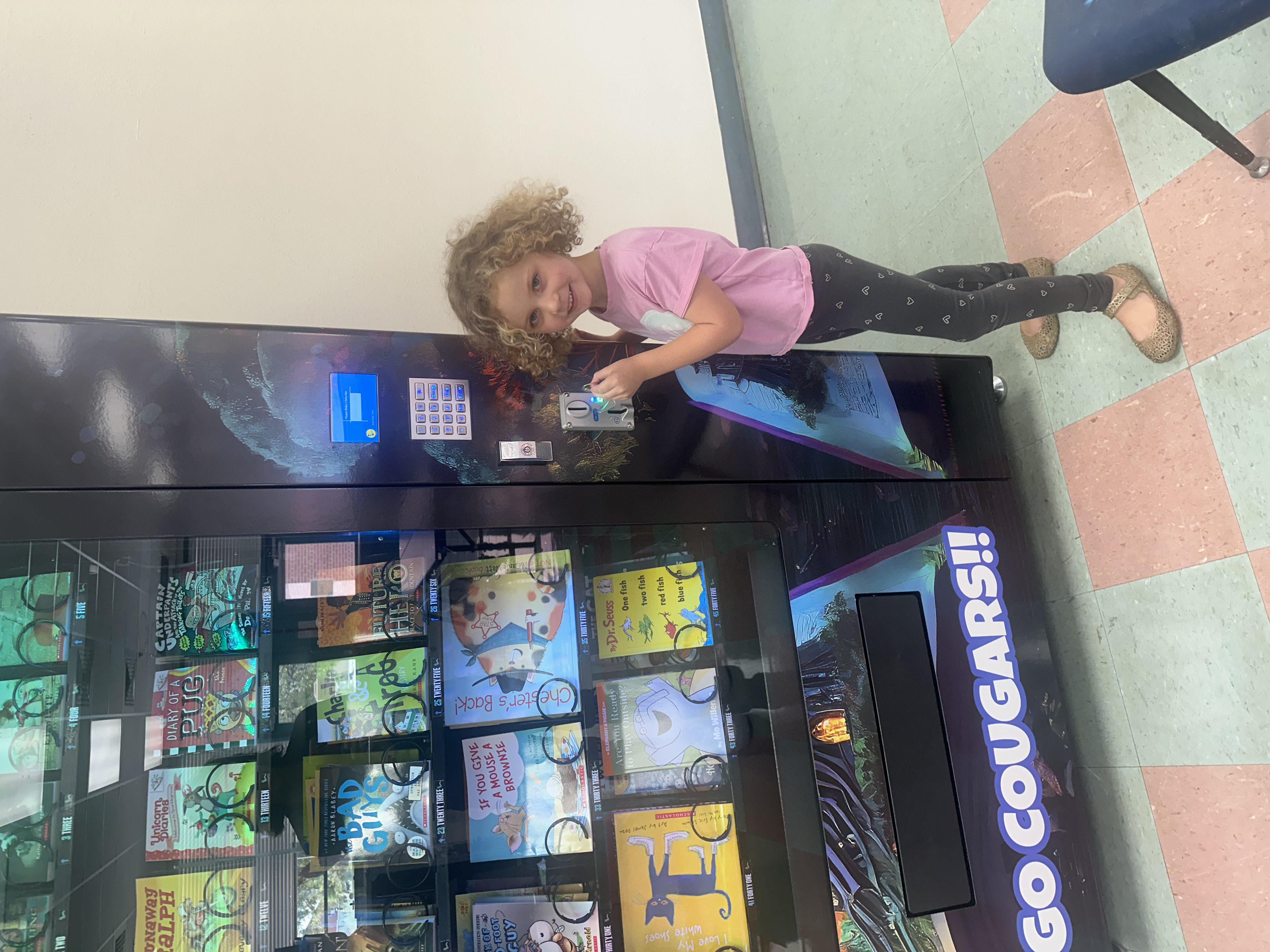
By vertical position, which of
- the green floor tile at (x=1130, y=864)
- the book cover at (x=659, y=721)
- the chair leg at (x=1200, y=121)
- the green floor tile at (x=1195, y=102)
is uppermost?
the green floor tile at (x=1195, y=102)

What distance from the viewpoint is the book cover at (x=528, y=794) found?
1.50m

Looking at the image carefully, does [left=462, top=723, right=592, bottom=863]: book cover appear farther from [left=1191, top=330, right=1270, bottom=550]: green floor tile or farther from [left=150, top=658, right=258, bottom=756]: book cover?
[left=1191, top=330, right=1270, bottom=550]: green floor tile

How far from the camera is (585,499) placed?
144cm

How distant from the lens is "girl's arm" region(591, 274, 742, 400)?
1365mm

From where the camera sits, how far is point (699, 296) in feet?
4.74

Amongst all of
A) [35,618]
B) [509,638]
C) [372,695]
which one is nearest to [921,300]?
[509,638]

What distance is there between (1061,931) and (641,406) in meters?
1.28

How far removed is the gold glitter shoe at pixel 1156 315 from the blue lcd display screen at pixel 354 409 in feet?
5.06

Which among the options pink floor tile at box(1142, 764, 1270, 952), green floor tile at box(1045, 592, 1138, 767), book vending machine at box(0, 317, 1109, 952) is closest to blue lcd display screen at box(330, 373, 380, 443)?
book vending machine at box(0, 317, 1109, 952)

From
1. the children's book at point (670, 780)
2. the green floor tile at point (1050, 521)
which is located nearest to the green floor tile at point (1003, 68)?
the green floor tile at point (1050, 521)

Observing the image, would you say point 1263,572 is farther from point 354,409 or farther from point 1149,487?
point 354,409

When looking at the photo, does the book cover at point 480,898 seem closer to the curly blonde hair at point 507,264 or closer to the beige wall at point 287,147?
the curly blonde hair at point 507,264

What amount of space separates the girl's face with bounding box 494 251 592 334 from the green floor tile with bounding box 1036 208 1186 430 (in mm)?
1216

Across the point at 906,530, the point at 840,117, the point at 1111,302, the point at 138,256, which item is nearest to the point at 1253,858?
the point at 906,530
